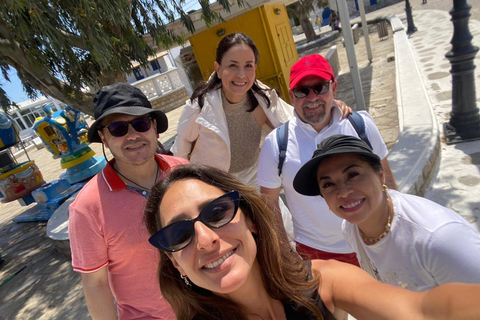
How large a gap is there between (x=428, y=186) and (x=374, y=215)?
110 inches

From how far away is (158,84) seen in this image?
1600cm

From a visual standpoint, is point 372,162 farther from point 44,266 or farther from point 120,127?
point 44,266

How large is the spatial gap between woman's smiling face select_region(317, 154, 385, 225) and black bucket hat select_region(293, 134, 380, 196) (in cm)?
5

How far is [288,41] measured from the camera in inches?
306

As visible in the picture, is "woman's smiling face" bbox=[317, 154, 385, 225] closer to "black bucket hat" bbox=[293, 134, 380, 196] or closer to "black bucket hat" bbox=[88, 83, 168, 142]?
"black bucket hat" bbox=[293, 134, 380, 196]

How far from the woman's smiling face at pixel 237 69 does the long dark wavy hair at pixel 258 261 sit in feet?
3.83

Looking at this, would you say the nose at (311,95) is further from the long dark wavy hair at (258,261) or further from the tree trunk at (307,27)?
the tree trunk at (307,27)

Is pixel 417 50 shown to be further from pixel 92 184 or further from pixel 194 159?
pixel 92 184

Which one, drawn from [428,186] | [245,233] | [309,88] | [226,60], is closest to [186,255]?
[245,233]

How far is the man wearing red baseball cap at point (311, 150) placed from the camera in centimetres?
190

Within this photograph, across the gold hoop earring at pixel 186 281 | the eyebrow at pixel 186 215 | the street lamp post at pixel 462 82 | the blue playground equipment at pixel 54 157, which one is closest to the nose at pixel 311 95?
the eyebrow at pixel 186 215

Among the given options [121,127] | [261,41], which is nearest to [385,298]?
[121,127]

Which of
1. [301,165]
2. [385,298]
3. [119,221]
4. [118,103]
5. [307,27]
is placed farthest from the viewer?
[307,27]

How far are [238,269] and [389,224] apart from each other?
74cm
